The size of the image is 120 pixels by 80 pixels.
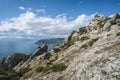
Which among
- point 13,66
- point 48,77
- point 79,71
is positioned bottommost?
point 13,66


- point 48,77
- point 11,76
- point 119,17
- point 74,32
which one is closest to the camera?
point 48,77

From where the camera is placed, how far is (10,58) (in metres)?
71.3

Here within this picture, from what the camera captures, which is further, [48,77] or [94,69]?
[48,77]

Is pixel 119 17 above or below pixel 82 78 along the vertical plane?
above

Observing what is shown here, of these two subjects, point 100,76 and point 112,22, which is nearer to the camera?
point 100,76

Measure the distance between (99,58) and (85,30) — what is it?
36274 millimetres

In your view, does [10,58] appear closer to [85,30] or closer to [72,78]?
[85,30]

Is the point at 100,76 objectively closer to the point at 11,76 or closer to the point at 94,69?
the point at 94,69

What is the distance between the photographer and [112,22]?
50.1 metres

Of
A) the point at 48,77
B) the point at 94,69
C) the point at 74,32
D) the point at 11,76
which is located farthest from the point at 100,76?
the point at 74,32

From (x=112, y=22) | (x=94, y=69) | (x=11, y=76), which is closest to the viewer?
(x=94, y=69)

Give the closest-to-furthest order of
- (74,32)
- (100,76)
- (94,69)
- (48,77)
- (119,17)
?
(100,76), (94,69), (48,77), (119,17), (74,32)

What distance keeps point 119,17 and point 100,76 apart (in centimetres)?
4182

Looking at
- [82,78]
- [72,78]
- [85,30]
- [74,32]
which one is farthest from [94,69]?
[74,32]
